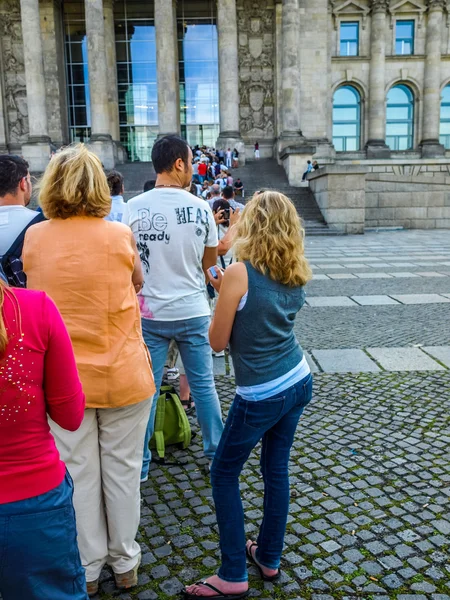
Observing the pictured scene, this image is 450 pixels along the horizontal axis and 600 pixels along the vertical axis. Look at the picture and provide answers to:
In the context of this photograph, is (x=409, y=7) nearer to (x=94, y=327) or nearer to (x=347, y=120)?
(x=347, y=120)

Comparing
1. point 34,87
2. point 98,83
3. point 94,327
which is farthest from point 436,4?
point 94,327

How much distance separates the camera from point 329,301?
9.14m

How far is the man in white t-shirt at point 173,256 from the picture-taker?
3.35m

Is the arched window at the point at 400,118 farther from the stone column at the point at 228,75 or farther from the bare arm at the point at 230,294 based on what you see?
the bare arm at the point at 230,294

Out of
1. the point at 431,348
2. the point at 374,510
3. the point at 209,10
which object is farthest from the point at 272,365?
the point at 209,10

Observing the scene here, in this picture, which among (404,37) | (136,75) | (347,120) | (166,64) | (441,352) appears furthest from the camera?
(347,120)

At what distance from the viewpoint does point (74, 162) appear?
2.47 metres

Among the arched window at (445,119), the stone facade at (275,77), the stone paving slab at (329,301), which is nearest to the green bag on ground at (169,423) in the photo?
the stone paving slab at (329,301)

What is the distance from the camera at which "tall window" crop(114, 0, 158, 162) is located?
3284 centimetres

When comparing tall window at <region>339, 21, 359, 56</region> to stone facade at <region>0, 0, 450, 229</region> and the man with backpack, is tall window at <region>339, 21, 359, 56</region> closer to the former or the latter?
stone facade at <region>0, 0, 450, 229</region>


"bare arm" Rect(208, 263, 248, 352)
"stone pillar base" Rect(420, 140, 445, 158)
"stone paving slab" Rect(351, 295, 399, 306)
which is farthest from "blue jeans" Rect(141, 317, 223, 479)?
"stone pillar base" Rect(420, 140, 445, 158)

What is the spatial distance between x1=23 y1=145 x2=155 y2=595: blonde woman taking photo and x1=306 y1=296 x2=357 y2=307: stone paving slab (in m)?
6.52

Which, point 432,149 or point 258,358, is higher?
point 432,149

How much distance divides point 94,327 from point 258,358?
0.70 m
